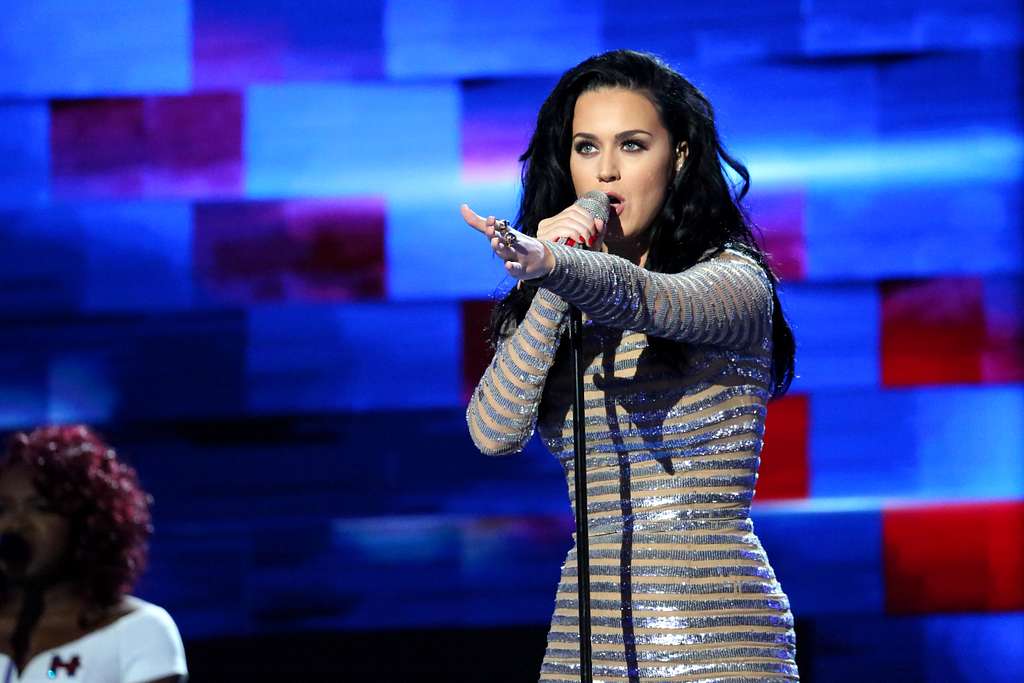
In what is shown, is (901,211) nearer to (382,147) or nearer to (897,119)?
(897,119)

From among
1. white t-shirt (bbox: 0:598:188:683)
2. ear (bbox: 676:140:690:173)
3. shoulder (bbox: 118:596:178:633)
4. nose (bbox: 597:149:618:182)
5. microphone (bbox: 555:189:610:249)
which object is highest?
ear (bbox: 676:140:690:173)

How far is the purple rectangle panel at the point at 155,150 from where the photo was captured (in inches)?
121

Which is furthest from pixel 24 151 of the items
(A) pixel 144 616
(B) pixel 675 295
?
(B) pixel 675 295

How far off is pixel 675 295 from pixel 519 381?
201 millimetres

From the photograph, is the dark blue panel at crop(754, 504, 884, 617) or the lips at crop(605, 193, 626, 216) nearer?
the lips at crop(605, 193, 626, 216)

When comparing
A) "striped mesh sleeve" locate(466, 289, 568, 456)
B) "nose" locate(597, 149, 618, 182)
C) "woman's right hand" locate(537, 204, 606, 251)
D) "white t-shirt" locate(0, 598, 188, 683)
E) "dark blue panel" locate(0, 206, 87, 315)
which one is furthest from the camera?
"dark blue panel" locate(0, 206, 87, 315)

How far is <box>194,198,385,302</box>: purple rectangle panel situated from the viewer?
120 inches

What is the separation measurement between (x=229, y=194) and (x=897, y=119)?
4.67ft

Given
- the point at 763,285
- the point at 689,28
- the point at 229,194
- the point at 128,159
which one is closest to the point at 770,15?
the point at 689,28

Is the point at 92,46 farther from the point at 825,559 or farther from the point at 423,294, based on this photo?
the point at 825,559

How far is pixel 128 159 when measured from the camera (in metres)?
3.10

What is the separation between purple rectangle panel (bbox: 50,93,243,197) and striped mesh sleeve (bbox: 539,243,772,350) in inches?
68.2

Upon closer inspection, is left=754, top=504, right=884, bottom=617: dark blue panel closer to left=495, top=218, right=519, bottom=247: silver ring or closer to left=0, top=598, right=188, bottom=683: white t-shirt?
left=0, top=598, right=188, bottom=683: white t-shirt

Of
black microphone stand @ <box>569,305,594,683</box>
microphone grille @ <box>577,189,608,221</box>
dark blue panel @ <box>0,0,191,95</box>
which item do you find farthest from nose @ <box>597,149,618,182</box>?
dark blue panel @ <box>0,0,191,95</box>
